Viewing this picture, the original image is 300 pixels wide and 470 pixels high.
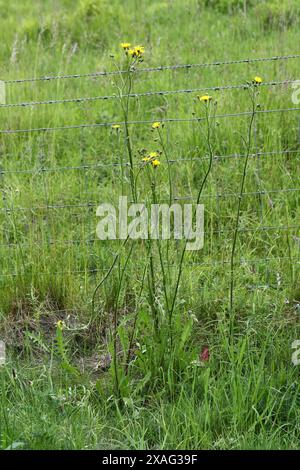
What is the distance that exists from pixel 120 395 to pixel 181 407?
293 mm

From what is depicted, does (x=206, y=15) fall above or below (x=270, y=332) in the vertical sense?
above

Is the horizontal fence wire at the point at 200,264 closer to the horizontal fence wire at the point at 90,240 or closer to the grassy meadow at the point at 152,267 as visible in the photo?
the grassy meadow at the point at 152,267

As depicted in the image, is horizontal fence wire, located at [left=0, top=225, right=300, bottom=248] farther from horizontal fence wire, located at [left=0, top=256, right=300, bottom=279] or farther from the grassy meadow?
horizontal fence wire, located at [left=0, top=256, right=300, bottom=279]

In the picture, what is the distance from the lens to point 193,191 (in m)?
4.96

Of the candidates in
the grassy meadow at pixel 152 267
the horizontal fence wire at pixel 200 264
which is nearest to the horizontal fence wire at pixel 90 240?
the grassy meadow at pixel 152 267

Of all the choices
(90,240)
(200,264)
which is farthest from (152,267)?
(90,240)

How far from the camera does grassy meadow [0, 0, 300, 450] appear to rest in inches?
133

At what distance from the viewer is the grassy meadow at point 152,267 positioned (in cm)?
338

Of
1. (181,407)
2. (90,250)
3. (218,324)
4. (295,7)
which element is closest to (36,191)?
(90,250)

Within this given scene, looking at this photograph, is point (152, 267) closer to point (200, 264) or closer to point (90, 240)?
point (200, 264)

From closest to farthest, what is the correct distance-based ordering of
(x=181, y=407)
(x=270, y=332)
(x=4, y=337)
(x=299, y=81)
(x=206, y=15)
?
(x=181, y=407) → (x=270, y=332) → (x=4, y=337) → (x=299, y=81) → (x=206, y=15)

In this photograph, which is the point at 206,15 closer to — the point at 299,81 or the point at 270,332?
the point at 299,81

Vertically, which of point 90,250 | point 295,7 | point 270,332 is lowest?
point 270,332

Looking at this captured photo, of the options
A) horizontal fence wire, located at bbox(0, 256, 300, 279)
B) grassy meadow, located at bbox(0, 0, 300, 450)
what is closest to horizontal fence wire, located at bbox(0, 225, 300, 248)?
grassy meadow, located at bbox(0, 0, 300, 450)
